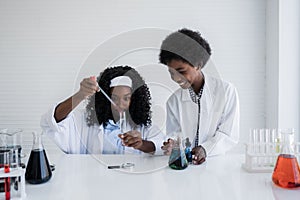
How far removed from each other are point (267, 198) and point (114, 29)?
1868mm

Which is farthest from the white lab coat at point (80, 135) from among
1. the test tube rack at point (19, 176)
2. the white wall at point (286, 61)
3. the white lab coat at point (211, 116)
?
the white wall at point (286, 61)

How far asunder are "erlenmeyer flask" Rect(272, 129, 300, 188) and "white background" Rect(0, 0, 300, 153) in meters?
1.36

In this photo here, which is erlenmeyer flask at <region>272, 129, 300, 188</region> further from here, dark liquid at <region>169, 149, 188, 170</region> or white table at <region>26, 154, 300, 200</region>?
dark liquid at <region>169, 149, 188, 170</region>

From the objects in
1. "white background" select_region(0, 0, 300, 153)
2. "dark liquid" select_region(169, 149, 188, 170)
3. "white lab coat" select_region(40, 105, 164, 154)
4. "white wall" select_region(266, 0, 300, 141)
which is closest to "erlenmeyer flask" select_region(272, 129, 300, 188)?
"dark liquid" select_region(169, 149, 188, 170)

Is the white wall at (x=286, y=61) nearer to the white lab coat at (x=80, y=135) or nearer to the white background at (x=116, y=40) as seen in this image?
the white background at (x=116, y=40)

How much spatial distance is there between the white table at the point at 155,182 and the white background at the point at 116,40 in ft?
3.82

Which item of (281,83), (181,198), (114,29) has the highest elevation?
(114,29)

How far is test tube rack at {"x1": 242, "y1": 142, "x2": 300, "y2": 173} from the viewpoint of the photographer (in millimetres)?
1171

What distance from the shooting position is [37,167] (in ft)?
3.45

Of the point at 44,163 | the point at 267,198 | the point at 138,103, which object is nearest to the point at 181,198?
the point at 267,198

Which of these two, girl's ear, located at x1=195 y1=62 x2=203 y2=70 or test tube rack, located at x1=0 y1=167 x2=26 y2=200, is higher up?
girl's ear, located at x1=195 y1=62 x2=203 y2=70

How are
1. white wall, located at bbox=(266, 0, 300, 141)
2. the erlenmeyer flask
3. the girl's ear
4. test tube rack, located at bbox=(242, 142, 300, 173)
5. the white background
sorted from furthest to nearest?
the white background < white wall, located at bbox=(266, 0, 300, 141) < the girl's ear < test tube rack, located at bbox=(242, 142, 300, 173) < the erlenmeyer flask

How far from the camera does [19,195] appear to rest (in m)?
0.94

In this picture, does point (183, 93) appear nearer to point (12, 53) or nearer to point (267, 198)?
point (267, 198)
